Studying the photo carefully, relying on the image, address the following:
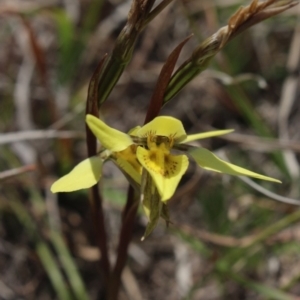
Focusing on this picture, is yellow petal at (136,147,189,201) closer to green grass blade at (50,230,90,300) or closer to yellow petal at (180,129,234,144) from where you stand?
yellow petal at (180,129,234,144)

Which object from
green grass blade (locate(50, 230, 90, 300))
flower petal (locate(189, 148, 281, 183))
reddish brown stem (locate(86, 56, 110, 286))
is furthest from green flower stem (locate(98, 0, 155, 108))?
green grass blade (locate(50, 230, 90, 300))

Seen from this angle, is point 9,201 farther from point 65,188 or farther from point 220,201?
point 65,188

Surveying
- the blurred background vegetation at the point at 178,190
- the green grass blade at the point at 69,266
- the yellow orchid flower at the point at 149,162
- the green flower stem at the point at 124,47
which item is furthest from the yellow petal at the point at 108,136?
the green grass blade at the point at 69,266

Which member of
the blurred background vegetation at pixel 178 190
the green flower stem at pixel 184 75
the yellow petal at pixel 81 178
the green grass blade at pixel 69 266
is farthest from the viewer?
the blurred background vegetation at pixel 178 190

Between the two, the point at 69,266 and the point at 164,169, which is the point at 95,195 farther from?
the point at 69,266

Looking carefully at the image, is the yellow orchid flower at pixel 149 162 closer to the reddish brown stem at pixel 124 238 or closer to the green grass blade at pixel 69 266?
the reddish brown stem at pixel 124 238

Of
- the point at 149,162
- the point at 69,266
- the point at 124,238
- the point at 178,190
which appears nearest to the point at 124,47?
the point at 149,162

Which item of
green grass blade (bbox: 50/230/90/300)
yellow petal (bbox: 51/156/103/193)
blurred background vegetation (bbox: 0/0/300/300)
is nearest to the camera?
yellow petal (bbox: 51/156/103/193)
